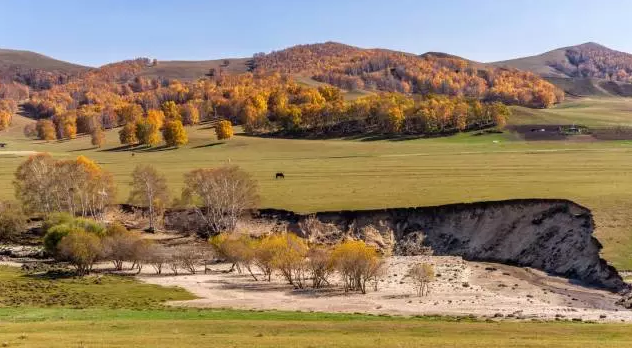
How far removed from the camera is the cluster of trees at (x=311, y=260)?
50438 mm

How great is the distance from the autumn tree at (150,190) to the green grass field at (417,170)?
32.5 feet

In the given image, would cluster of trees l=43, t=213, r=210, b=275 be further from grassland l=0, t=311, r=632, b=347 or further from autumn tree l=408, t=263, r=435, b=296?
grassland l=0, t=311, r=632, b=347

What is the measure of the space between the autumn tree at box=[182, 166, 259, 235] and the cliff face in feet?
10.3

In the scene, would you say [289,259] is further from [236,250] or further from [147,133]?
[147,133]

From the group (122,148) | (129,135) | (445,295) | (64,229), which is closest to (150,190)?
(64,229)

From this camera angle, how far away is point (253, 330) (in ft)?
97.9

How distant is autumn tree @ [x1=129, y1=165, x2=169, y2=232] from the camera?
75250mm

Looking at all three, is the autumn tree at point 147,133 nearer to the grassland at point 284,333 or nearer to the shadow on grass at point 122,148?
the shadow on grass at point 122,148

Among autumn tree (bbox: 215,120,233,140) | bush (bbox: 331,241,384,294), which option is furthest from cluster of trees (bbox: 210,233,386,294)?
autumn tree (bbox: 215,120,233,140)

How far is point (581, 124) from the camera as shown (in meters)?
176

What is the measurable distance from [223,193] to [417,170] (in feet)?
136

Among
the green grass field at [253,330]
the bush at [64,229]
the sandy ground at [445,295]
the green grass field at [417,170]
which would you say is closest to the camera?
the green grass field at [253,330]

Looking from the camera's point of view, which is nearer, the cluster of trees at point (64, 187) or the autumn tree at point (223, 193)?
the autumn tree at point (223, 193)

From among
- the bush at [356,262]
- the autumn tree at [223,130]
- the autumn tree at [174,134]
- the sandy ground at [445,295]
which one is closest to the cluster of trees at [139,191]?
the sandy ground at [445,295]
